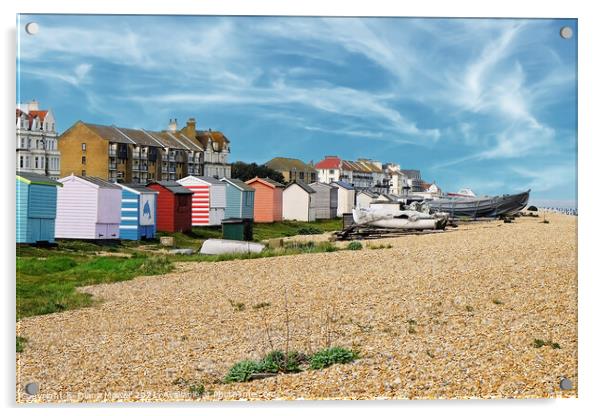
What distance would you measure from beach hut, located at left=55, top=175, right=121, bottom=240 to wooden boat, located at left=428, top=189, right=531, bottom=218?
486 cm

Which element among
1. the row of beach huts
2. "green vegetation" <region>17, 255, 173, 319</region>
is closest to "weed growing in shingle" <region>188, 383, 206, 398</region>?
"green vegetation" <region>17, 255, 173, 319</region>

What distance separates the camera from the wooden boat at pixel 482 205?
11194 millimetres

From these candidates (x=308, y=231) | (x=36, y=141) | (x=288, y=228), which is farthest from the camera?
(x=308, y=231)

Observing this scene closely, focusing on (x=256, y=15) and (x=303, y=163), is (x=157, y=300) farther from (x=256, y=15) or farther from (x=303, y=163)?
(x=256, y=15)

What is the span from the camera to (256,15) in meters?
9.19

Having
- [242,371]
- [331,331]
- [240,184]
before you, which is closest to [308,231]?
[240,184]

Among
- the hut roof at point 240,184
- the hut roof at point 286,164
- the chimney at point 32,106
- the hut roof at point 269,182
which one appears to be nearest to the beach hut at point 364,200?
the hut roof at point 240,184

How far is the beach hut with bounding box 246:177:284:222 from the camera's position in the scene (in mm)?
12039

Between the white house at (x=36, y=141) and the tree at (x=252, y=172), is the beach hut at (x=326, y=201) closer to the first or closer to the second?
the tree at (x=252, y=172)

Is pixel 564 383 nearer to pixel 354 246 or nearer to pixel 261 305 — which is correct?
pixel 261 305

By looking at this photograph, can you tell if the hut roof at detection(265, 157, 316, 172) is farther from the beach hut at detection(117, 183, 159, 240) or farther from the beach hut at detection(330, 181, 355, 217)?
the beach hut at detection(330, 181, 355, 217)

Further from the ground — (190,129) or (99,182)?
(190,129)

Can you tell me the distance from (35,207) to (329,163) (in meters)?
3.78

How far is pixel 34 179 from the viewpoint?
31.9 feet
